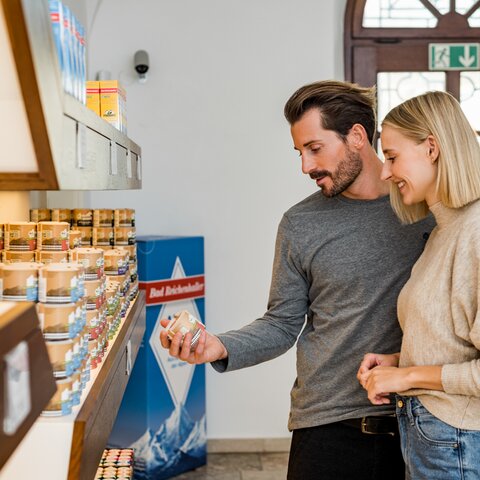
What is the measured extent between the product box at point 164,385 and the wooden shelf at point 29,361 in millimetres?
3469

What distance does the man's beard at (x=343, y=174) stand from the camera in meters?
2.34

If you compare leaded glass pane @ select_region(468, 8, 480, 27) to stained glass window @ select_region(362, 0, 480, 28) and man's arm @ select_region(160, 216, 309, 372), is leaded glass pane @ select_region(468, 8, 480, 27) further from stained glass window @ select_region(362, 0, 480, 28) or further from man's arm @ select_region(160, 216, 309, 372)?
man's arm @ select_region(160, 216, 309, 372)

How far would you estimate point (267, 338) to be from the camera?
2.41 metres

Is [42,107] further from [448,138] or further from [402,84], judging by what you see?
[402,84]

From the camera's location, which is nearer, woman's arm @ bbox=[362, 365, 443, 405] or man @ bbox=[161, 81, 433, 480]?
woman's arm @ bbox=[362, 365, 443, 405]

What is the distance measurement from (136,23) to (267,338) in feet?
10.3

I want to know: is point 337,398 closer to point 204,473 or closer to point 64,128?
point 64,128

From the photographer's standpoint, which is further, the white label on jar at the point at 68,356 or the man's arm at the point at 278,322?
the man's arm at the point at 278,322

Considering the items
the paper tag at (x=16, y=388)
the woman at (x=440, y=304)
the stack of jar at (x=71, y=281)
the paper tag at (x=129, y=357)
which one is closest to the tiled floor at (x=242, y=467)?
the stack of jar at (x=71, y=281)

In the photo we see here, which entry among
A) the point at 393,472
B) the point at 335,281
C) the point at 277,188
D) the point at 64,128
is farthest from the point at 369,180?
the point at 277,188

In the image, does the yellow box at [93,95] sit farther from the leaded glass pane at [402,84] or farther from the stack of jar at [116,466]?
the leaded glass pane at [402,84]

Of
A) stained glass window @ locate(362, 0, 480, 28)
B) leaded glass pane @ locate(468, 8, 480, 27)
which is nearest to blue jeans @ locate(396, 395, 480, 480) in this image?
stained glass window @ locate(362, 0, 480, 28)

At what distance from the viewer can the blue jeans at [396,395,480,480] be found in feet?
5.84

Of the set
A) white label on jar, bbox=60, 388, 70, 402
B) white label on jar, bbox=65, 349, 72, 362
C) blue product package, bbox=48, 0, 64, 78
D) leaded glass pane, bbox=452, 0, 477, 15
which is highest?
leaded glass pane, bbox=452, 0, 477, 15
